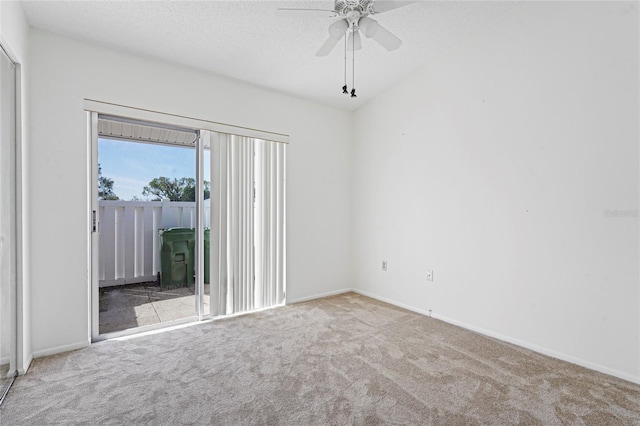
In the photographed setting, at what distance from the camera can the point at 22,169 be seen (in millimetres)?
1952

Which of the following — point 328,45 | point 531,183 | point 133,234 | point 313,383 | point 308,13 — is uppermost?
point 308,13

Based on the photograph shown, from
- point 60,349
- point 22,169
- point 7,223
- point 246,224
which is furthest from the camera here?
point 246,224

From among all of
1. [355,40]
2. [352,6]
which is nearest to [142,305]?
[355,40]

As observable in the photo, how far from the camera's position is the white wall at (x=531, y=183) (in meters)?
1.98

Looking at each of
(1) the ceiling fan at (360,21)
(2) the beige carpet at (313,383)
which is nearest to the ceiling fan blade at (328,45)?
(1) the ceiling fan at (360,21)

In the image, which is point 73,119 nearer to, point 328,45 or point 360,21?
point 328,45

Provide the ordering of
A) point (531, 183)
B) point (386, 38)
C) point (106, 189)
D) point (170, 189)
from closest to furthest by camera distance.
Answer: point (386, 38) < point (531, 183) < point (106, 189) < point (170, 189)

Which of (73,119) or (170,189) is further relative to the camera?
(170,189)

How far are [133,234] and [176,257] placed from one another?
2.34 ft

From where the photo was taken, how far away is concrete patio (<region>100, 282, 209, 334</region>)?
2.86 metres

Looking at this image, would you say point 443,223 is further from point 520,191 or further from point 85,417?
point 85,417

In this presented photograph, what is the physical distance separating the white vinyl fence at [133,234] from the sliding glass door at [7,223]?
6.78 ft

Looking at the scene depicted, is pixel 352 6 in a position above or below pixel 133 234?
above

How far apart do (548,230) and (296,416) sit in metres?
2.16
